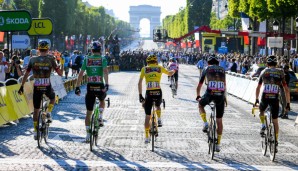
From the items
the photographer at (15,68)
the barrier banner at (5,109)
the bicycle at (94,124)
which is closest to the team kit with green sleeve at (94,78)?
the bicycle at (94,124)

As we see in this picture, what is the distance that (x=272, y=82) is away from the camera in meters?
12.2

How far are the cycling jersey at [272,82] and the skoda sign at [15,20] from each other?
36.5ft

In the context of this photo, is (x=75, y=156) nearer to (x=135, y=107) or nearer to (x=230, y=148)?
(x=230, y=148)

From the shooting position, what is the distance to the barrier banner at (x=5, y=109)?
16.5 meters

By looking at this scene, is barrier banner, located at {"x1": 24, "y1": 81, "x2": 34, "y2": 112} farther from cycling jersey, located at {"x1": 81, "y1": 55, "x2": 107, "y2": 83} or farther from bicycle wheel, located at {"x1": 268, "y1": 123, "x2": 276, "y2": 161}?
bicycle wheel, located at {"x1": 268, "y1": 123, "x2": 276, "y2": 161}

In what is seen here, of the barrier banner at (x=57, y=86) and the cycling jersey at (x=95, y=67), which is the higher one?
the cycling jersey at (x=95, y=67)

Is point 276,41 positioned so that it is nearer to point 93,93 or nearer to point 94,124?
point 93,93

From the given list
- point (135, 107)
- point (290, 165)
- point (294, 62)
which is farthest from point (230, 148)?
point (294, 62)

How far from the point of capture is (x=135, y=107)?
23.6 metres

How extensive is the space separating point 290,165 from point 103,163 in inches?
114

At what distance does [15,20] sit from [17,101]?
15.3 ft

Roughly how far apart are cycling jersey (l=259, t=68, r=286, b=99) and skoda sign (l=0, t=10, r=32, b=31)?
11.1 m

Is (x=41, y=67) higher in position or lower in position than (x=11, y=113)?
higher

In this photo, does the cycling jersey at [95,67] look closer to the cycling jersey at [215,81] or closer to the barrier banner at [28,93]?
the cycling jersey at [215,81]
